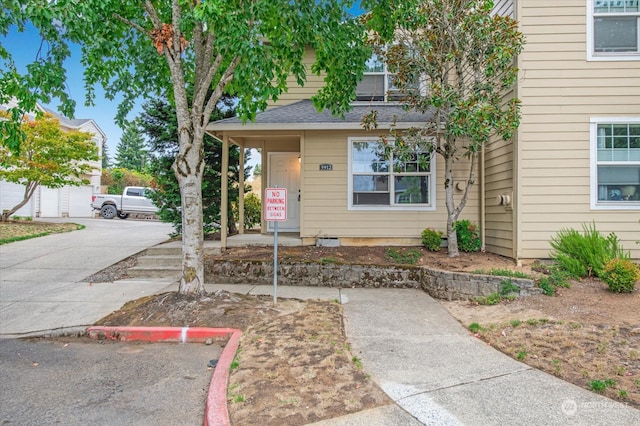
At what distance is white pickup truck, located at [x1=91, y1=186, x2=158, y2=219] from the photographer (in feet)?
67.3

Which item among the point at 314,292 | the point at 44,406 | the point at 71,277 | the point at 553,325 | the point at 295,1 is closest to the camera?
the point at 44,406

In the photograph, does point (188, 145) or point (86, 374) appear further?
point (188, 145)

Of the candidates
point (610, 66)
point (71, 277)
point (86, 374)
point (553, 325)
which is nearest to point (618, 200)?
point (610, 66)

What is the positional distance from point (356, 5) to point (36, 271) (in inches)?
325

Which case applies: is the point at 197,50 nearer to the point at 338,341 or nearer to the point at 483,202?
the point at 338,341

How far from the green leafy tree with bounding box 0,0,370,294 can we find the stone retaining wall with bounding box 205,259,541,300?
185cm

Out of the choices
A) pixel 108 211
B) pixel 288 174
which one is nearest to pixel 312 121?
pixel 288 174

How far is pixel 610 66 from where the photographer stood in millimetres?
6688

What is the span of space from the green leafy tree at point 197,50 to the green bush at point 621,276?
4.77 meters

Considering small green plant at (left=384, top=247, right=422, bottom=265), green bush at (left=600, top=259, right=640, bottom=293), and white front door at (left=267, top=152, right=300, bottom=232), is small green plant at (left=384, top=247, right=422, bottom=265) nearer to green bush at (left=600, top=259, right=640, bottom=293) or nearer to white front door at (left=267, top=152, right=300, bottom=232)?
green bush at (left=600, top=259, right=640, bottom=293)

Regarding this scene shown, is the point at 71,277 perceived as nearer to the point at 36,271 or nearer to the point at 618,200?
the point at 36,271

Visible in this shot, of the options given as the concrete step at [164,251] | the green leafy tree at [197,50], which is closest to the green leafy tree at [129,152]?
the concrete step at [164,251]

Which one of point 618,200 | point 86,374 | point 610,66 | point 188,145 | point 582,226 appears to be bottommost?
point 86,374

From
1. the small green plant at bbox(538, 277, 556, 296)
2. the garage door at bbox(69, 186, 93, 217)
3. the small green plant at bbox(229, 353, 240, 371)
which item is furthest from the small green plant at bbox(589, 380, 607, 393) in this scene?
the garage door at bbox(69, 186, 93, 217)
